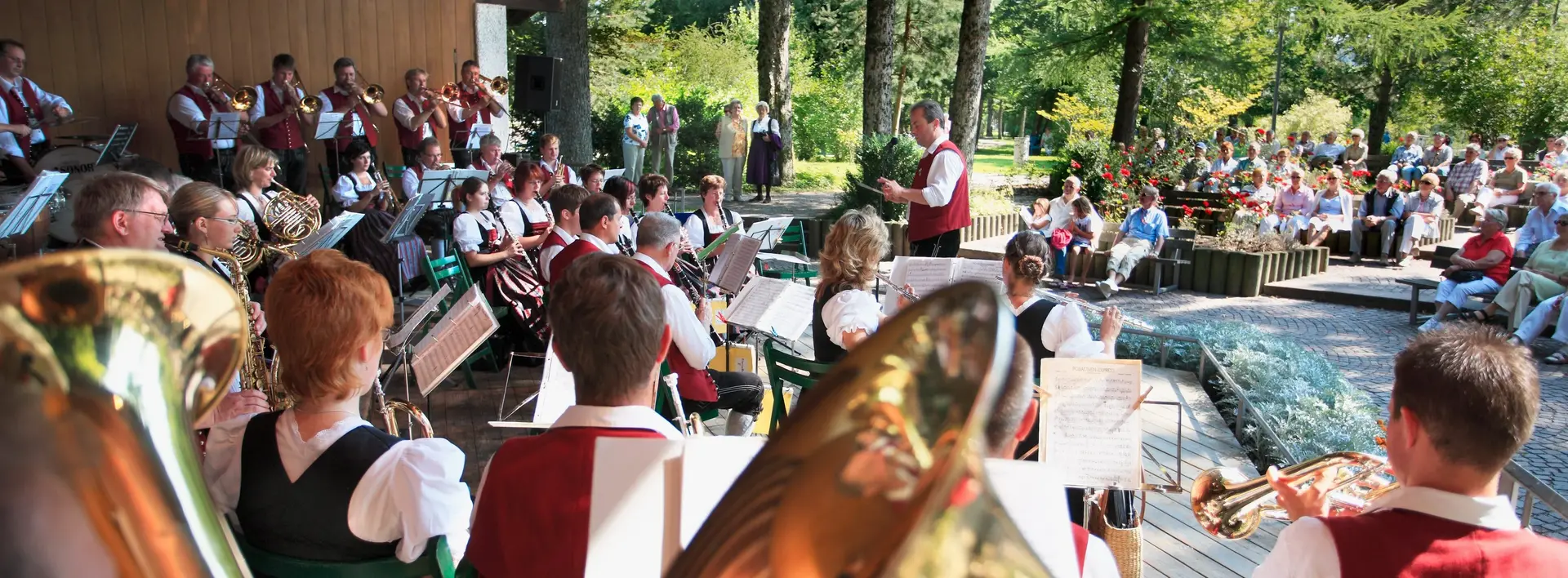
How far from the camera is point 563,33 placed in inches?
521

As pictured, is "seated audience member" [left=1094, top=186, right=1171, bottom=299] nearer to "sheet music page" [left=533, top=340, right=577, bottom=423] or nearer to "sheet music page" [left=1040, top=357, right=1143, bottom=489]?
"sheet music page" [left=1040, top=357, right=1143, bottom=489]

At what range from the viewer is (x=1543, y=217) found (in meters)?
8.74

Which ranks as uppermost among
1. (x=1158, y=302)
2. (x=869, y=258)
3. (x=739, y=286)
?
(x=869, y=258)

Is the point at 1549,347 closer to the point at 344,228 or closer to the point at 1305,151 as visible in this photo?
the point at 344,228

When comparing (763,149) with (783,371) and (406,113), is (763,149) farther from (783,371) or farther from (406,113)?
(783,371)

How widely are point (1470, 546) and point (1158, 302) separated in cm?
848

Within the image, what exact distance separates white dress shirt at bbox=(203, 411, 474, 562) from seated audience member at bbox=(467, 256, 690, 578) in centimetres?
9

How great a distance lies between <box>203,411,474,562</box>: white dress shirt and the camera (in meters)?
1.72

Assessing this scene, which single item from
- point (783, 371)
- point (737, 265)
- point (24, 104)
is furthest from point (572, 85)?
point (783, 371)

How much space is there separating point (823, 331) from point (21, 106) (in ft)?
21.1

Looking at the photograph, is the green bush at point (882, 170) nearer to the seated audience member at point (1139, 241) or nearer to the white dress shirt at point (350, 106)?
the seated audience member at point (1139, 241)

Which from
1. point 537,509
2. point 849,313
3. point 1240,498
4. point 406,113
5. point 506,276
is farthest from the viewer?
point 406,113

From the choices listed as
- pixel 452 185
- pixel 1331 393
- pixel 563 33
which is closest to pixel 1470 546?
pixel 1331 393

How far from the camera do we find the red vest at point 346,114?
8.48 metres
